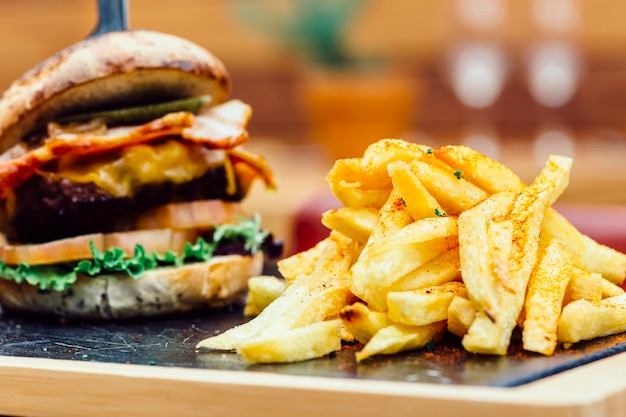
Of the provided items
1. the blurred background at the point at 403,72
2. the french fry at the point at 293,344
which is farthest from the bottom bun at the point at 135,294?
the blurred background at the point at 403,72

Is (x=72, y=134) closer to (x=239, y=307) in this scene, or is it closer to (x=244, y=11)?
(x=239, y=307)

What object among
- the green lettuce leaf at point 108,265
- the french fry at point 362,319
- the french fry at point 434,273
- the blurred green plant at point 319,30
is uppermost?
the blurred green plant at point 319,30

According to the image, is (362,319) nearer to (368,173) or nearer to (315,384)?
(315,384)

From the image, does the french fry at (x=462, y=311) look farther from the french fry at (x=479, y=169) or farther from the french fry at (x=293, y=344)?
the french fry at (x=479, y=169)

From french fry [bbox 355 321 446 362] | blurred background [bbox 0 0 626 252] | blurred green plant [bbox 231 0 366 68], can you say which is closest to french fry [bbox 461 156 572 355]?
french fry [bbox 355 321 446 362]

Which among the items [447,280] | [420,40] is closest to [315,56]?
[420,40]

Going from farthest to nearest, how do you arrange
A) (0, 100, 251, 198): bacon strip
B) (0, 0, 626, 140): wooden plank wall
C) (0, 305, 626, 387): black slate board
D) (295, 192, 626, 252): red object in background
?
(0, 0, 626, 140): wooden plank wall
(295, 192, 626, 252): red object in background
(0, 100, 251, 198): bacon strip
(0, 305, 626, 387): black slate board

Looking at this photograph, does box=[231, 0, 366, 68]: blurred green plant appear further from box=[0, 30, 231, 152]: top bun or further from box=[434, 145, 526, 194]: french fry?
box=[434, 145, 526, 194]: french fry

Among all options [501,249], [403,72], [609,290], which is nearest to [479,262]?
[501,249]
